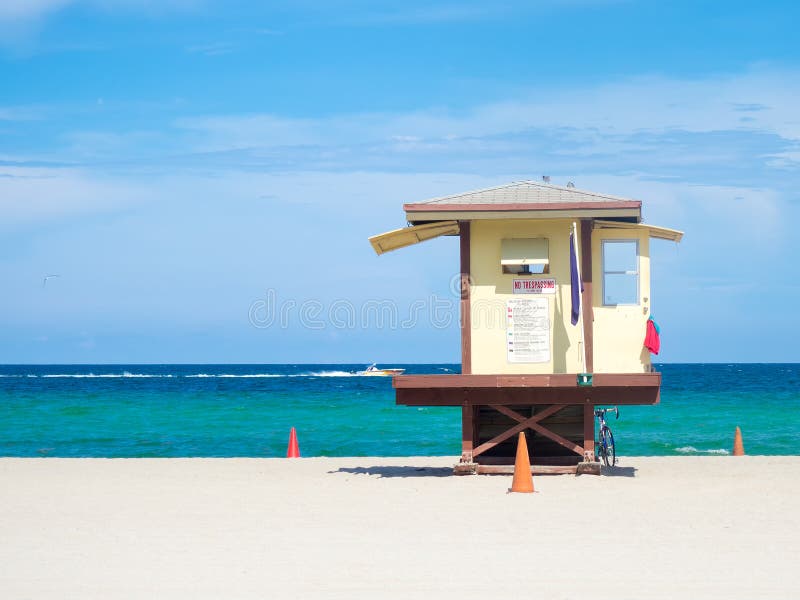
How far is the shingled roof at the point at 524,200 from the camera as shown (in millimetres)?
18125

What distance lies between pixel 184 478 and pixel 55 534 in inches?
301

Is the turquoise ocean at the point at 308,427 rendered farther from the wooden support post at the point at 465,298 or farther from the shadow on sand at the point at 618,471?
the wooden support post at the point at 465,298

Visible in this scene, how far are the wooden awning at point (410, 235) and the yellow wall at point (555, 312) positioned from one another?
57 cm

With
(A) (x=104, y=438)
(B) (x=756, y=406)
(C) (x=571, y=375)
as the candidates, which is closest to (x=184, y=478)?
(C) (x=571, y=375)

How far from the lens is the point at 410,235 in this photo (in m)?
19.5

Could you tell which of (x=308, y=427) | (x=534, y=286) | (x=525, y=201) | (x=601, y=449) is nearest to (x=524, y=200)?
(x=525, y=201)

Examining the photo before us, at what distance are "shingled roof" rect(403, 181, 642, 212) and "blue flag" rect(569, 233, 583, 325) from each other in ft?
2.26

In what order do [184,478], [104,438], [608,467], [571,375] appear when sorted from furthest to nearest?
[104,438] < [608,467] < [184,478] < [571,375]

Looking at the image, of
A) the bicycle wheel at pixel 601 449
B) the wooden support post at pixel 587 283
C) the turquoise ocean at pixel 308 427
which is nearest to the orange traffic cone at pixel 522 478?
the wooden support post at pixel 587 283

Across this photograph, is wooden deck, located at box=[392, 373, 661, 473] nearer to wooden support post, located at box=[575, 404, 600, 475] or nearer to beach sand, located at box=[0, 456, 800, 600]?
wooden support post, located at box=[575, 404, 600, 475]

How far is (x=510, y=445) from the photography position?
2066 centimetres

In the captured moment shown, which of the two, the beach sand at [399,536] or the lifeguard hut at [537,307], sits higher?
the lifeguard hut at [537,307]

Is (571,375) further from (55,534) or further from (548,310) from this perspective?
(55,534)

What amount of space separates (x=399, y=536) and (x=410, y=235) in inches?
325
